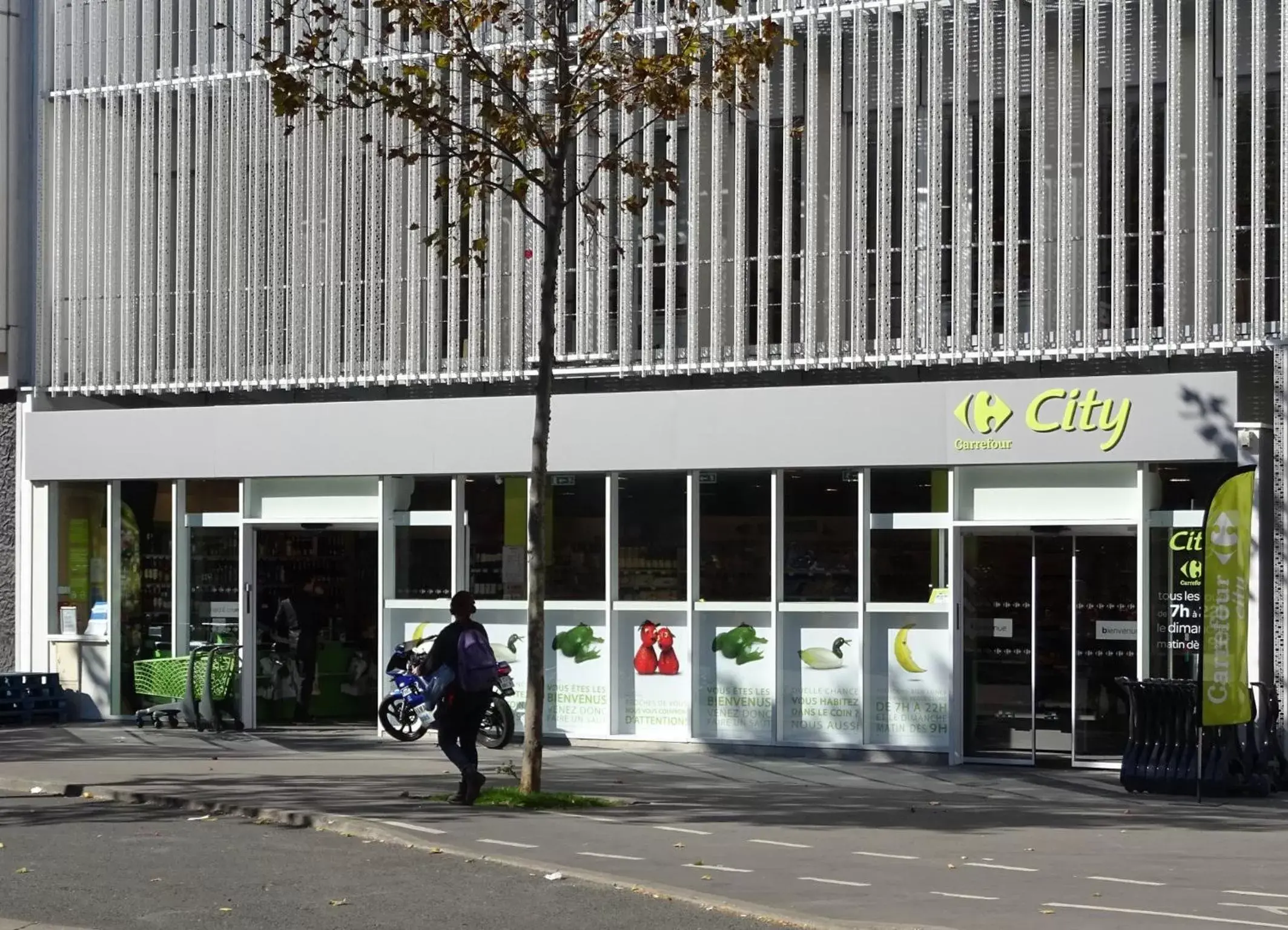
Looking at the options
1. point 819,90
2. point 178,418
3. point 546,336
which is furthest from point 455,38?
point 178,418

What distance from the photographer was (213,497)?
74.2ft

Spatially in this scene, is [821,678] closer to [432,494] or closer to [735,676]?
[735,676]

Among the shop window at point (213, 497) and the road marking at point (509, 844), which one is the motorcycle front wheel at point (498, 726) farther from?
the road marking at point (509, 844)

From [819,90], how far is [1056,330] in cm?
343

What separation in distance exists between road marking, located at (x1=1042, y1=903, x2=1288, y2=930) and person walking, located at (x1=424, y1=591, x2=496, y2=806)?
5.72 metres

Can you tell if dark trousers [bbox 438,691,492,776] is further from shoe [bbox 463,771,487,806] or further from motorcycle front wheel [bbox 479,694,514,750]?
motorcycle front wheel [bbox 479,694,514,750]

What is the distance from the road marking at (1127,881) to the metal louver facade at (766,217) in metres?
7.23

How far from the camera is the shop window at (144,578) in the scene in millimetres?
23016

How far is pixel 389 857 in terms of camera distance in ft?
40.5

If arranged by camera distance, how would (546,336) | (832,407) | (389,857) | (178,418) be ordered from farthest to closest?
(178,418), (832,407), (546,336), (389,857)

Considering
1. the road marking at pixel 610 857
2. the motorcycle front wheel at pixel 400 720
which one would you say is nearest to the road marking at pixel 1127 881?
the road marking at pixel 610 857

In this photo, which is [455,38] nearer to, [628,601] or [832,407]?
[832,407]

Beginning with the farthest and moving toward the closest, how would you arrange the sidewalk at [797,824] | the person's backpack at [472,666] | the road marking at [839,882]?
the person's backpack at [472,666], the road marking at [839,882], the sidewalk at [797,824]

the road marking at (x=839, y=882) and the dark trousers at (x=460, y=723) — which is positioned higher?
the dark trousers at (x=460, y=723)
